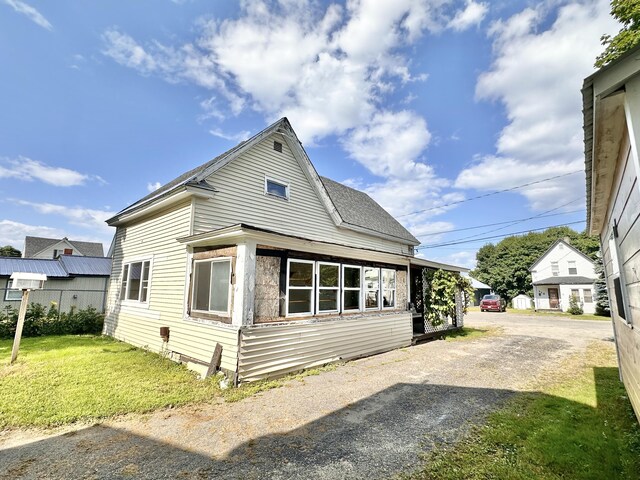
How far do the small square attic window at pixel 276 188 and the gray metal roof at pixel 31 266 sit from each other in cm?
1891

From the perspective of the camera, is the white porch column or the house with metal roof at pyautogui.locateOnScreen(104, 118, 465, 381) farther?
the house with metal roof at pyautogui.locateOnScreen(104, 118, 465, 381)

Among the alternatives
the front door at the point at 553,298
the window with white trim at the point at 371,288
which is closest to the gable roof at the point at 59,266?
the window with white trim at the point at 371,288

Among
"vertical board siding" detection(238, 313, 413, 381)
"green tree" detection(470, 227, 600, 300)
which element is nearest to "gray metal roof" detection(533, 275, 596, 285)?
"green tree" detection(470, 227, 600, 300)

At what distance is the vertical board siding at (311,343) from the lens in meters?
6.33

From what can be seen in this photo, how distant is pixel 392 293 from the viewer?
10.7m

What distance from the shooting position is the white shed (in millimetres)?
34938

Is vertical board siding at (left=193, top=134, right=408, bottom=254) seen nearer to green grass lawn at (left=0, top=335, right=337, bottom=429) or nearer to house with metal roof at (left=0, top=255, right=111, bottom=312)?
green grass lawn at (left=0, top=335, right=337, bottom=429)

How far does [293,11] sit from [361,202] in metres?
10.4

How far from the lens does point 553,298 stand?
3125 centimetres

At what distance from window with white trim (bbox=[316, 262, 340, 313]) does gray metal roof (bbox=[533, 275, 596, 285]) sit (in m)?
31.8

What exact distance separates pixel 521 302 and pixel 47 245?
62.6m

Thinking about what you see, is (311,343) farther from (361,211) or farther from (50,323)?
(50,323)

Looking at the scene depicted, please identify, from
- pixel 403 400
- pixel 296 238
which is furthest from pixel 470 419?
pixel 296 238

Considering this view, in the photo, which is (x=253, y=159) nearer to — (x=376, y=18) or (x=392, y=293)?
(x=376, y=18)
